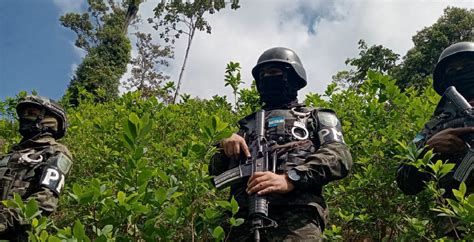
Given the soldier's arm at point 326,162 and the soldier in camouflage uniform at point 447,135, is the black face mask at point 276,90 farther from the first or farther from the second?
the soldier in camouflage uniform at point 447,135

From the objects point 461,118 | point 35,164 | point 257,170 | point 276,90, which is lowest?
point 257,170

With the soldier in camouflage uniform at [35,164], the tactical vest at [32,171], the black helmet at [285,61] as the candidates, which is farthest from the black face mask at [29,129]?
the black helmet at [285,61]

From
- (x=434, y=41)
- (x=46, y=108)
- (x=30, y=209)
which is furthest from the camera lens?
(x=434, y=41)

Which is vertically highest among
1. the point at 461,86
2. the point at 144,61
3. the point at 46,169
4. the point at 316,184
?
the point at 144,61

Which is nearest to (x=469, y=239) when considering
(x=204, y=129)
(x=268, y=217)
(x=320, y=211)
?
(x=320, y=211)

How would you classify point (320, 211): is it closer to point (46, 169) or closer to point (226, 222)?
point (226, 222)

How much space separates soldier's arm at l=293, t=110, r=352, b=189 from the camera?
2490mm

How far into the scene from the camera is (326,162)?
8.25 ft

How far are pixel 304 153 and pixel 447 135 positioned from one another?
0.86m

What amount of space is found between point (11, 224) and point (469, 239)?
247cm

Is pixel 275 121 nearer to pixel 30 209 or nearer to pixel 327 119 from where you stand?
pixel 327 119

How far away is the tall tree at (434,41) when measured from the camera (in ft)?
53.3

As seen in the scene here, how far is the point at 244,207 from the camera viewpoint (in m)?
2.59

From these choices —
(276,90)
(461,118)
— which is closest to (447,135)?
(461,118)
